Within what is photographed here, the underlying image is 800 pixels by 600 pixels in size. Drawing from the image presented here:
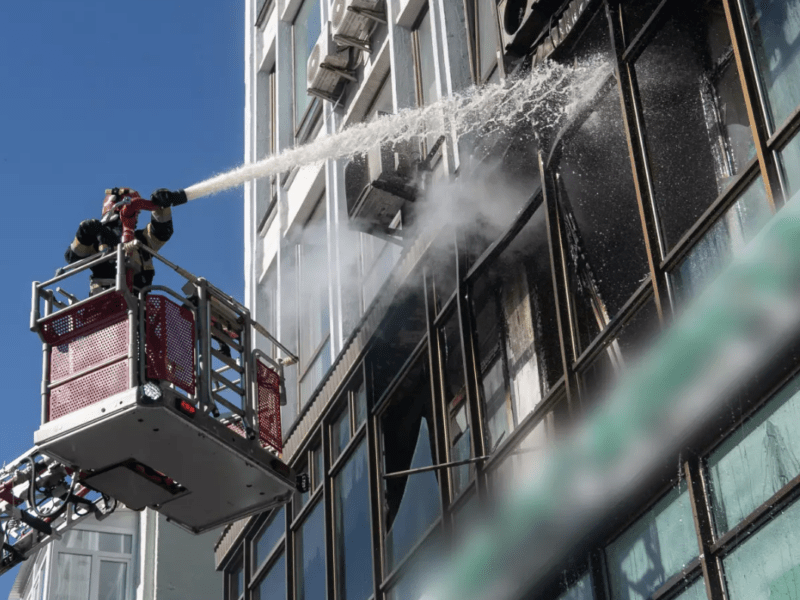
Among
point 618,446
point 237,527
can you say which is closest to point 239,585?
point 237,527

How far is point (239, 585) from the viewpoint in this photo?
20469 millimetres

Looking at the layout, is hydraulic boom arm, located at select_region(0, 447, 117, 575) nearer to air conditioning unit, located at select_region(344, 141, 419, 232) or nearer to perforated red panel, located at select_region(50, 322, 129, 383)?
perforated red panel, located at select_region(50, 322, 129, 383)

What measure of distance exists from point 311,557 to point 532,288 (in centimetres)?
492

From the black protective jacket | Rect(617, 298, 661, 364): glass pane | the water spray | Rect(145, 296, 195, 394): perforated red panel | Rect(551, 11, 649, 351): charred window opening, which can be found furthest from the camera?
the black protective jacket

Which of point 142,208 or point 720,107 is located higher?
point 142,208

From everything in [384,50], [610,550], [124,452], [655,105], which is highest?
[384,50]

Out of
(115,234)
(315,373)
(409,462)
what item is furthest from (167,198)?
(315,373)

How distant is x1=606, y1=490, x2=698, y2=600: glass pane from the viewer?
1038 centimetres

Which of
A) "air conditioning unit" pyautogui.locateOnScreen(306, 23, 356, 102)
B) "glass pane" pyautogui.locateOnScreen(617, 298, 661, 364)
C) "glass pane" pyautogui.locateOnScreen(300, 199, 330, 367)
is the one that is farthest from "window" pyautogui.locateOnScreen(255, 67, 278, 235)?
"glass pane" pyautogui.locateOnScreen(617, 298, 661, 364)

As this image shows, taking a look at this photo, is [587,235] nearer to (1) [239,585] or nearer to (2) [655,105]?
(2) [655,105]

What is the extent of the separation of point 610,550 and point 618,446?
30.9 inches

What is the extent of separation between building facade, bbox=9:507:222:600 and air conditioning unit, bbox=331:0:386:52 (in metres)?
10.0

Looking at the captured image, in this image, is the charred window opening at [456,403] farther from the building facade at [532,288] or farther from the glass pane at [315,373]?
the glass pane at [315,373]

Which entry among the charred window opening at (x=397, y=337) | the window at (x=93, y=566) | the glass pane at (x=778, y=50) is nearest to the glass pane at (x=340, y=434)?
the charred window opening at (x=397, y=337)
